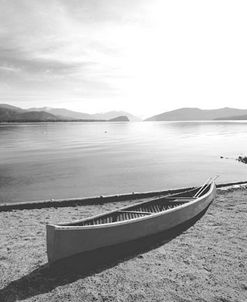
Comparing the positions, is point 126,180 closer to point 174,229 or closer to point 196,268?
point 174,229

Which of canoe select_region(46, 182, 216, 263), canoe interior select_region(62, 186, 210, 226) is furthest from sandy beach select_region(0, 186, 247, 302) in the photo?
canoe interior select_region(62, 186, 210, 226)

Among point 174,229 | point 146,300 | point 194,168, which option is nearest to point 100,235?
point 146,300

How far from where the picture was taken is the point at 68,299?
20.5 feet

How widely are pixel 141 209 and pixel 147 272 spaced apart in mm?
4015

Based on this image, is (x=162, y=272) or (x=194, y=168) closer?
(x=162, y=272)

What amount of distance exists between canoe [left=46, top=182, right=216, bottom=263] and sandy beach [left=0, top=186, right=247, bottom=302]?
1.87ft

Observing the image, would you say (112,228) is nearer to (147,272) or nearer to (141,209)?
(147,272)

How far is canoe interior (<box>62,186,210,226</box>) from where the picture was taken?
9386 mm

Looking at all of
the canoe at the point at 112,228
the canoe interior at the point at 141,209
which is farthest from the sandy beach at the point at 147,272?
the canoe interior at the point at 141,209

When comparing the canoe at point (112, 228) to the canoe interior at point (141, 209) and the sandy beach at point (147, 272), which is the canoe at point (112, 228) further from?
the sandy beach at point (147, 272)

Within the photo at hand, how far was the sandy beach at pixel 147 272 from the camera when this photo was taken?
642 cm

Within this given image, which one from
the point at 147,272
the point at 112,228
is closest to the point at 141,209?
the point at 112,228

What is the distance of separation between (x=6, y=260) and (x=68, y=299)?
9.30ft

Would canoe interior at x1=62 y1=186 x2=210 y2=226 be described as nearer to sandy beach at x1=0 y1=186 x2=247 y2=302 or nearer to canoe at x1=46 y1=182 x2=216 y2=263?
canoe at x1=46 y1=182 x2=216 y2=263
